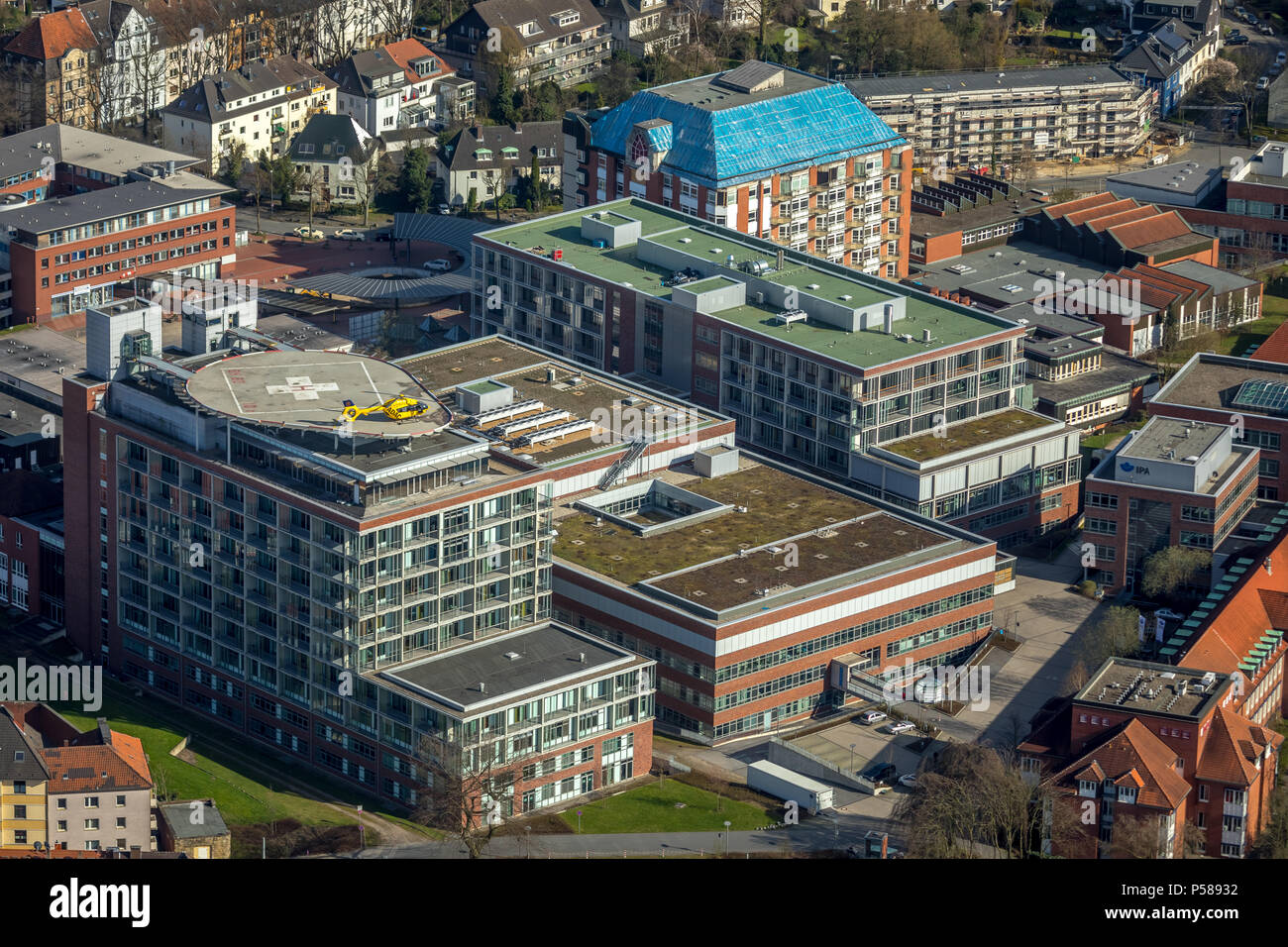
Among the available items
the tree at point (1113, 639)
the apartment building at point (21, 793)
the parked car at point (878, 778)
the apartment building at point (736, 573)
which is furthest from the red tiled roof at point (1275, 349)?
the apartment building at point (21, 793)

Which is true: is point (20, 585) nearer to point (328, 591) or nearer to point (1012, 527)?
point (328, 591)

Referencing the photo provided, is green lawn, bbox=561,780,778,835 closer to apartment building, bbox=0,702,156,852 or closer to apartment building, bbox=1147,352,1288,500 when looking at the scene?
apartment building, bbox=0,702,156,852

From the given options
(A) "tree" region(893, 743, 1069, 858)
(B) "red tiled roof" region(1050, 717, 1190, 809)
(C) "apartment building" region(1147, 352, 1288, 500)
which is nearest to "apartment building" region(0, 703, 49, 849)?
(A) "tree" region(893, 743, 1069, 858)

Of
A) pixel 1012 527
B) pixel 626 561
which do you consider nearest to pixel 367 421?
pixel 626 561

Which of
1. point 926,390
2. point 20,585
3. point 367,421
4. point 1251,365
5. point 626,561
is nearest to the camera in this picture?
point 367,421

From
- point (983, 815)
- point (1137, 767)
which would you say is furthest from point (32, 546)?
point (1137, 767)
